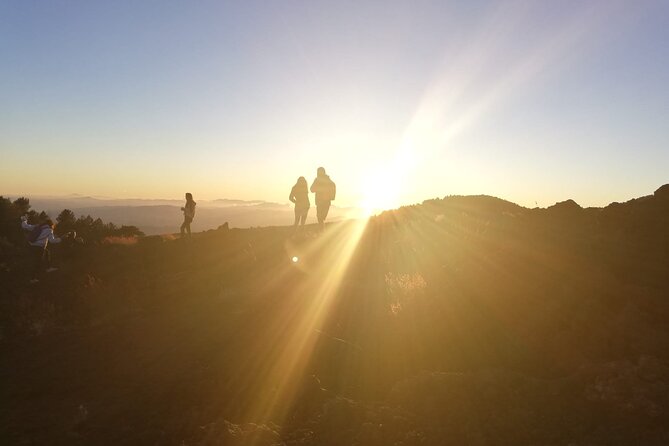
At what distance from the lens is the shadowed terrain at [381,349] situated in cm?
525

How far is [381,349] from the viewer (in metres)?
7.53

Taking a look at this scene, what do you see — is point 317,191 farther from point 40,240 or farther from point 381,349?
point 381,349

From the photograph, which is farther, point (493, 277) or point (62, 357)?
point (493, 277)

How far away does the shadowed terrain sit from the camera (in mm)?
5246

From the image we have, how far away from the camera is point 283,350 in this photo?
24.6ft

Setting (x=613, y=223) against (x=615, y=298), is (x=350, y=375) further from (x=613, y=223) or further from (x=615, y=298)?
(x=613, y=223)

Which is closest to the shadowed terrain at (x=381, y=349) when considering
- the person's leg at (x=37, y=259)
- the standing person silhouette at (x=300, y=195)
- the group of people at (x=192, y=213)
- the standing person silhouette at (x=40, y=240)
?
the person's leg at (x=37, y=259)

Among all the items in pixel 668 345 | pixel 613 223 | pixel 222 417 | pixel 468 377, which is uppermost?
pixel 613 223

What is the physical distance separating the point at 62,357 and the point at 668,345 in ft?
32.5

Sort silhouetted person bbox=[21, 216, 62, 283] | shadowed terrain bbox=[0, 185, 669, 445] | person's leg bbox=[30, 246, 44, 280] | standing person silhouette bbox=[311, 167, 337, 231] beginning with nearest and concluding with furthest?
shadowed terrain bbox=[0, 185, 669, 445], silhouetted person bbox=[21, 216, 62, 283], person's leg bbox=[30, 246, 44, 280], standing person silhouette bbox=[311, 167, 337, 231]

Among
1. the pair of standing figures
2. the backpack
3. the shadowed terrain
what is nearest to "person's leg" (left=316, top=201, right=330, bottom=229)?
the pair of standing figures

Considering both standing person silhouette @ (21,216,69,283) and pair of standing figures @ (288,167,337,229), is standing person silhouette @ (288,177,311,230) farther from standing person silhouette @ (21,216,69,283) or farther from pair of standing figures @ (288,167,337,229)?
standing person silhouette @ (21,216,69,283)

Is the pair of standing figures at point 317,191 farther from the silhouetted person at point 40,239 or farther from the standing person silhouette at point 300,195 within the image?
the silhouetted person at point 40,239

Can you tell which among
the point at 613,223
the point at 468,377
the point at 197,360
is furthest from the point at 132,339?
the point at 613,223
